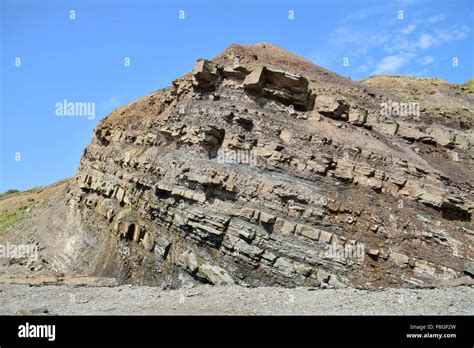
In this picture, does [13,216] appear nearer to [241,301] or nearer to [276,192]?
[276,192]

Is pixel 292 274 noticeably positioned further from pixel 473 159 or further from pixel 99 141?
pixel 99 141

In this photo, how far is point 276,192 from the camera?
659 inches

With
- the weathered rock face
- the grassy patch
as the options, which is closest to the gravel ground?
the weathered rock face

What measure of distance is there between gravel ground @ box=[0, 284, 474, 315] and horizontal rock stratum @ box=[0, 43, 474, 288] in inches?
51.1

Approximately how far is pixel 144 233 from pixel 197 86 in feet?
27.3

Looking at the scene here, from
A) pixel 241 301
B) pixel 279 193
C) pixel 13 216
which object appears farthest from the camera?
pixel 13 216

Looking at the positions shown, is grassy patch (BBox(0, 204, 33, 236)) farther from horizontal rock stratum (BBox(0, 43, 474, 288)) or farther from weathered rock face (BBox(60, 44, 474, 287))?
weathered rock face (BBox(60, 44, 474, 287))

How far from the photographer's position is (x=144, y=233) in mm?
19703

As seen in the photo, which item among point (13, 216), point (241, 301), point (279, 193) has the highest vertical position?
point (279, 193)

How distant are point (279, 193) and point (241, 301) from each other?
5.12 m

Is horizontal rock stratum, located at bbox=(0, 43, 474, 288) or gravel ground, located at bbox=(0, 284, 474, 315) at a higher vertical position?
horizontal rock stratum, located at bbox=(0, 43, 474, 288)

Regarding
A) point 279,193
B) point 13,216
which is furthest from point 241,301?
point 13,216

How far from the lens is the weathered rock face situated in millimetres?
15383

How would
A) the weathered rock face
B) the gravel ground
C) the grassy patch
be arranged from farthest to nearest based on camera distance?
the grassy patch → the weathered rock face → the gravel ground
